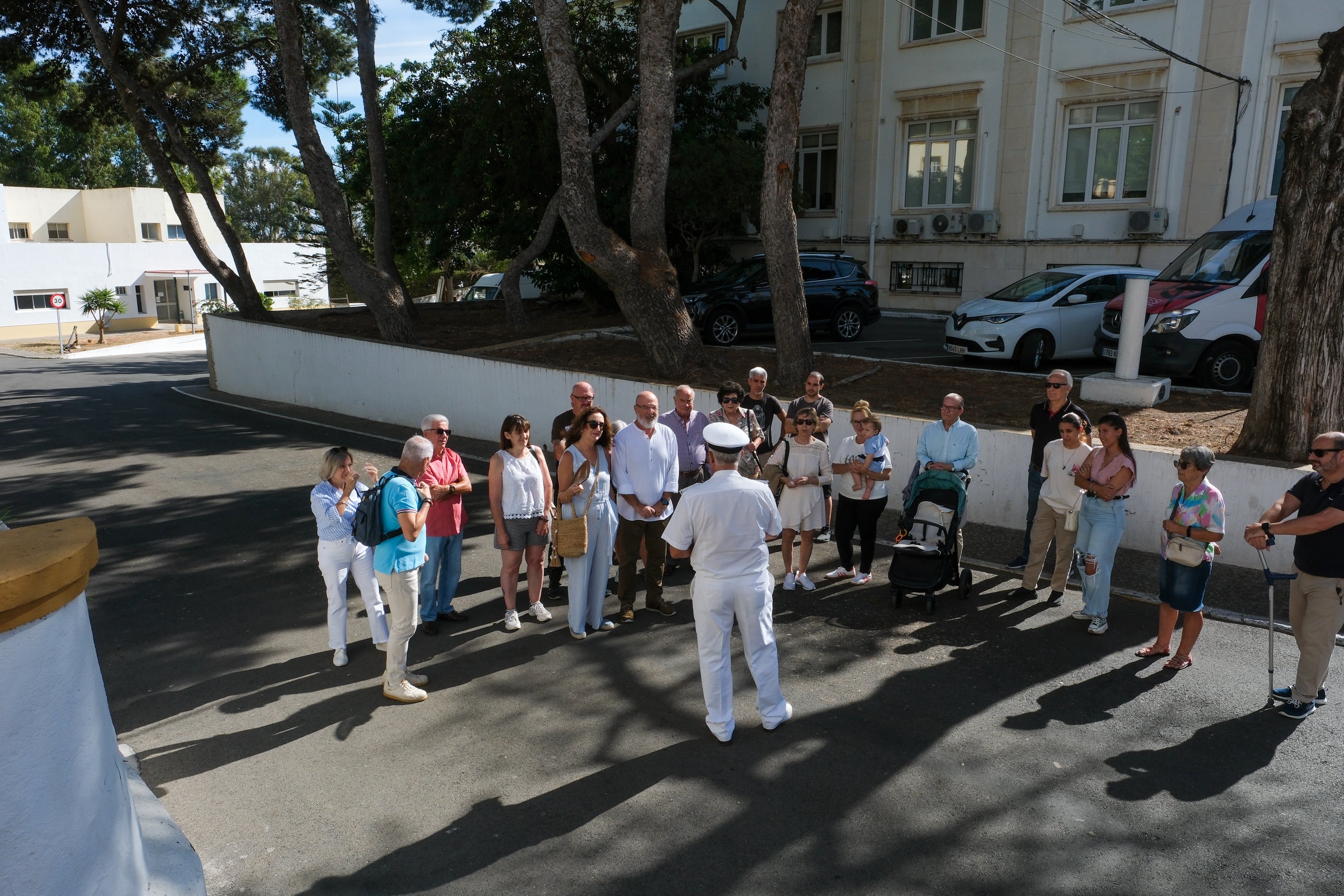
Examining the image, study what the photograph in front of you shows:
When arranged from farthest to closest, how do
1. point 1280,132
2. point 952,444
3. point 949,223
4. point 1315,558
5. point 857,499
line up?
point 949,223, point 1280,132, point 857,499, point 952,444, point 1315,558

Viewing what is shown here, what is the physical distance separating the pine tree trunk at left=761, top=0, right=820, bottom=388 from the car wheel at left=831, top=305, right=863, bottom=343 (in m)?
4.98

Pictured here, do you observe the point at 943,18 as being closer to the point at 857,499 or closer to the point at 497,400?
the point at 497,400

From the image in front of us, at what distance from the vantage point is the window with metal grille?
24.3 m

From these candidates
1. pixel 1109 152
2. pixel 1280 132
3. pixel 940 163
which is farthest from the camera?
pixel 940 163

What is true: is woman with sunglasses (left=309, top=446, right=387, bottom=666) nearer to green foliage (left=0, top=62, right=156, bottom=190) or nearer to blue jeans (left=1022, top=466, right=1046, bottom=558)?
blue jeans (left=1022, top=466, right=1046, bottom=558)

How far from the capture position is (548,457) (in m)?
13.4

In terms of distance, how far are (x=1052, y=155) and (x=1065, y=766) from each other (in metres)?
20.7

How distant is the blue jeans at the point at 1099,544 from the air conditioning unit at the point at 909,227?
18.6 meters

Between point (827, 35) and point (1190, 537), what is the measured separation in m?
23.0

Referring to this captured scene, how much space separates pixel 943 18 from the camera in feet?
78.1

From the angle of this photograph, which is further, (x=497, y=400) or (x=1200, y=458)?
(x=497, y=400)

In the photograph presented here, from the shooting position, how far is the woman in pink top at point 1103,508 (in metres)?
6.90

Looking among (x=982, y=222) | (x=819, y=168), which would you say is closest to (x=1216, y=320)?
(x=982, y=222)

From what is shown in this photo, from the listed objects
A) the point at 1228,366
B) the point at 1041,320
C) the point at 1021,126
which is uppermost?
the point at 1021,126
